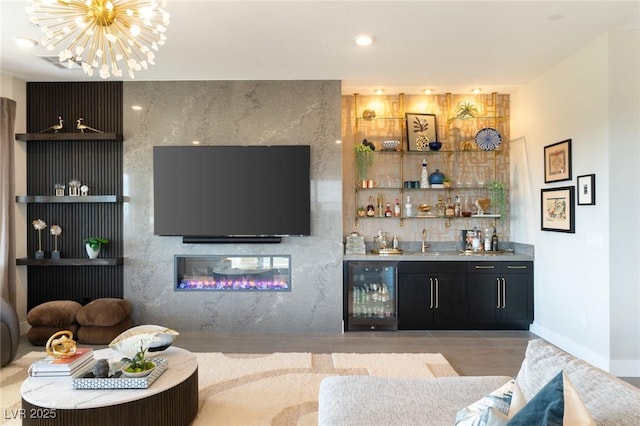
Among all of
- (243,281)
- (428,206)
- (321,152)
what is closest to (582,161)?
(428,206)

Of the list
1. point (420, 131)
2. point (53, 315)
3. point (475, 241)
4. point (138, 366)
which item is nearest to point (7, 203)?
point (53, 315)

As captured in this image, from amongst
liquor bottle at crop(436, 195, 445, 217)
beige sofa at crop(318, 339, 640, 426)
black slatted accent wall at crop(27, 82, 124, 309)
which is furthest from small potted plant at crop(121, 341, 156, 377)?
liquor bottle at crop(436, 195, 445, 217)

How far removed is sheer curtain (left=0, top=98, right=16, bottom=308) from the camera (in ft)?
14.4

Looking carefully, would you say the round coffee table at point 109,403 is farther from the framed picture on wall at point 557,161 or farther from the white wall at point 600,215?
the framed picture on wall at point 557,161

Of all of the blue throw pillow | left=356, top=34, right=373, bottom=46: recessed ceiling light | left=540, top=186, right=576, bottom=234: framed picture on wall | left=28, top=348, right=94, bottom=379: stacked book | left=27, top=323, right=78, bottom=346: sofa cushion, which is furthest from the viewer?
left=27, top=323, right=78, bottom=346: sofa cushion

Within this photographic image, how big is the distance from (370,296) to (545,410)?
3828 mm

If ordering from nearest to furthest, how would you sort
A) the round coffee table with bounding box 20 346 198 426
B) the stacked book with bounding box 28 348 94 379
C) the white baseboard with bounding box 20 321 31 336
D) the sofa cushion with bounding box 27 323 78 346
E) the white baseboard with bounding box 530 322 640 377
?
the round coffee table with bounding box 20 346 198 426
the stacked book with bounding box 28 348 94 379
the white baseboard with bounding box 530 322 640 377
the sofa cushion with bounding box 27 323 78 346
the white baseboard with bounding box 20 321 31 336

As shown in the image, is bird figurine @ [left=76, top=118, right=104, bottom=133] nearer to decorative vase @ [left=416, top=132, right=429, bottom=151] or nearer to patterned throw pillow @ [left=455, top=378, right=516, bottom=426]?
decorative vase @ [left=416, top=132, right=429, bottom=151]

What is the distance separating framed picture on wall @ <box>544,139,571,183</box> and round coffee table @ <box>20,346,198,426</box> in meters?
3.94

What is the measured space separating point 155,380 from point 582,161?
4.07 m

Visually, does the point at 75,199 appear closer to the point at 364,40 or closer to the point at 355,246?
the point at 355,246

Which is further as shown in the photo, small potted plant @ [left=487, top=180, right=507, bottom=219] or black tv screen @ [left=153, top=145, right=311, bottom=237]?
small potted plant @ [left=487, top=180, right=507, bottom=219]

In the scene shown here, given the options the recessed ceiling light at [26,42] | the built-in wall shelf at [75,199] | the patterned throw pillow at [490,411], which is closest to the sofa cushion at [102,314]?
the built-in wall shelf at [75,199]

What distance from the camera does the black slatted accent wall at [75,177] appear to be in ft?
16.0
